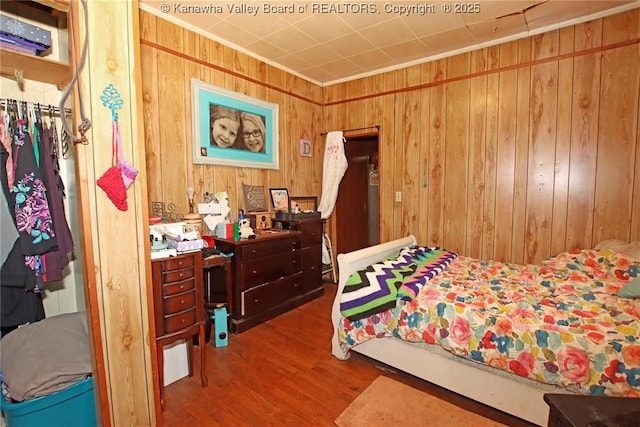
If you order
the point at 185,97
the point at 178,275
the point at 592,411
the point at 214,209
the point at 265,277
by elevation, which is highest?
the point at 185,97

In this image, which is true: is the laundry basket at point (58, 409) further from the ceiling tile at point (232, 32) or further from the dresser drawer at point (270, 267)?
the ceiling tile at point (232, 32)

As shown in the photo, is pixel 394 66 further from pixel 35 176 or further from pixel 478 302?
pixel 35 176

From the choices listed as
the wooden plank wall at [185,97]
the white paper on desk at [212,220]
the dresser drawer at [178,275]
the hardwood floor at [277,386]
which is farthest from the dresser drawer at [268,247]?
the dresser drawer at [178,275]

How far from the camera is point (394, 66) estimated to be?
370 centimetres

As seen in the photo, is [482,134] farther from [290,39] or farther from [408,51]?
[290,39]

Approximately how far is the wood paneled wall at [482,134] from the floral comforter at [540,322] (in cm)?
58

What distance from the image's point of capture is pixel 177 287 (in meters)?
1.86

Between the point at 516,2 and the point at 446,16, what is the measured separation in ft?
1.71

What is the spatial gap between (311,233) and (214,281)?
1.24 meters

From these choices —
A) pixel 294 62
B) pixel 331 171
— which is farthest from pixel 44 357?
pixel 294 62

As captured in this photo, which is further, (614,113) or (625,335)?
(614,113)

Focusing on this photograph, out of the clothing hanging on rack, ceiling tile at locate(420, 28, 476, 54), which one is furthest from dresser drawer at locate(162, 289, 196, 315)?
ceiling tile at locate(420, 28, 476, 54)

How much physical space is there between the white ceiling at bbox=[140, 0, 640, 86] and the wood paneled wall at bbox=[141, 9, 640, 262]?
0.35 feet

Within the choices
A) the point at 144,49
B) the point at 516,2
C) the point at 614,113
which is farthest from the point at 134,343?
the point at 614,113
